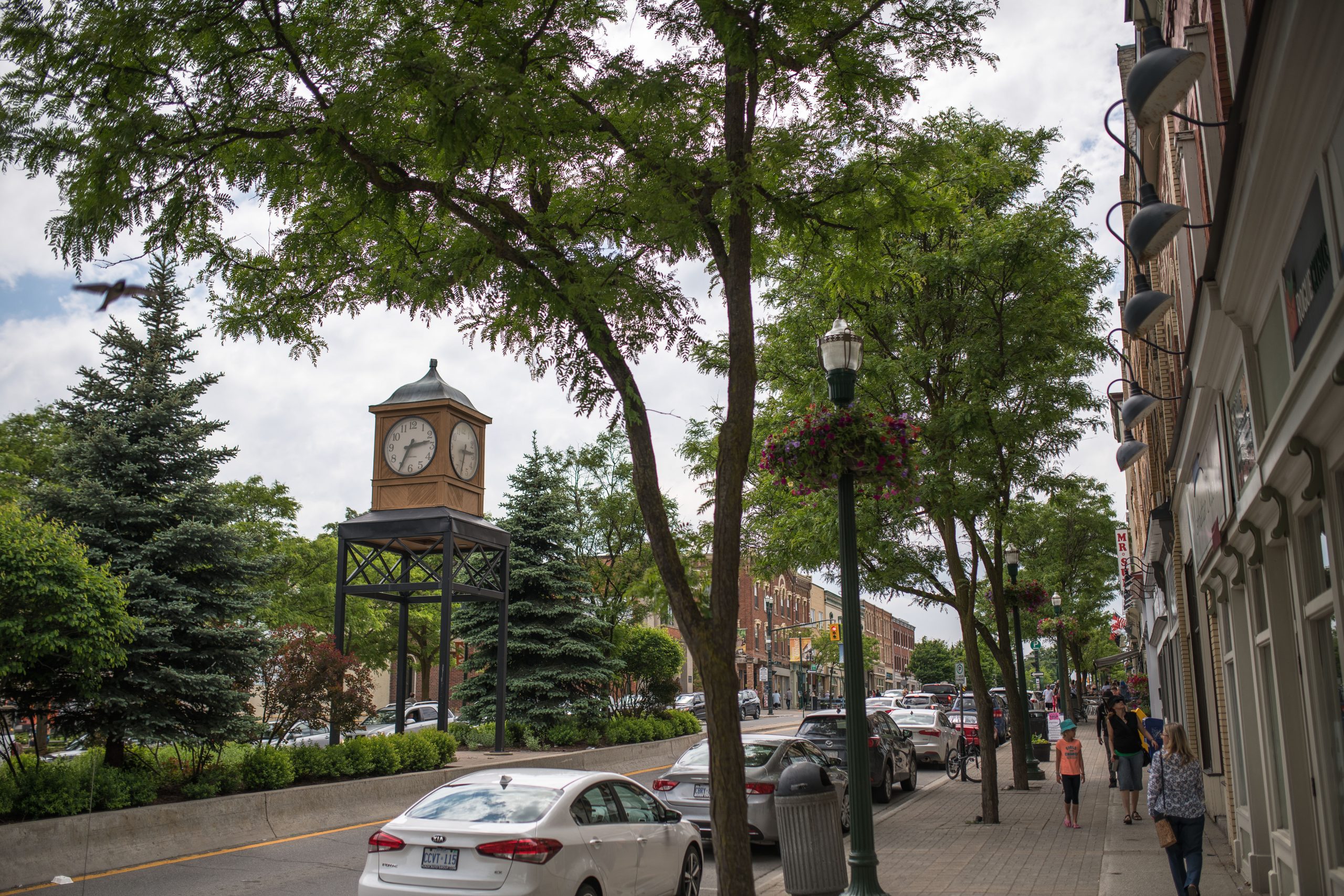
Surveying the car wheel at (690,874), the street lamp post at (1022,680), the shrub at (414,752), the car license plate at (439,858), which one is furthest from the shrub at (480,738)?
the car license plate at (439,858)

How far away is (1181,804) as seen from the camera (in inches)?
354

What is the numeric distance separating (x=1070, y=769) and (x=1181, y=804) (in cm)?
647

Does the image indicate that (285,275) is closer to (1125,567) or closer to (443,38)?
(443,38)

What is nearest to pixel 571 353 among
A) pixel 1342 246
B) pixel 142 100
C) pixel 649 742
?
pixel 142 100

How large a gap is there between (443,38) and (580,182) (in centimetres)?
189

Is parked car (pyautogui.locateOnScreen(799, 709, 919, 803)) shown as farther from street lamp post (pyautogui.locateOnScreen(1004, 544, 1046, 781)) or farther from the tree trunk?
street lamp post (pyautogui.locateOnScreen(1004, 544, 1046, 781))

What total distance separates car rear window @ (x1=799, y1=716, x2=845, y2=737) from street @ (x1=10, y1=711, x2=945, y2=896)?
23.9 ft

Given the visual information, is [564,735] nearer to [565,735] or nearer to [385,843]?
[565,735]

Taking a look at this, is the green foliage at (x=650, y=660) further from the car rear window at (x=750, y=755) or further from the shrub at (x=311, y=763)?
the car rear window at (x=750, y=755)

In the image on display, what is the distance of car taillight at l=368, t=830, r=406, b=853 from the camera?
7.91 meters

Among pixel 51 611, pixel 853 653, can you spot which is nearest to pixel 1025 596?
pixel 853 653

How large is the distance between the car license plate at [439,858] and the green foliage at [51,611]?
562cm

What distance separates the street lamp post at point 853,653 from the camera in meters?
8.58

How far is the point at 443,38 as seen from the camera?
8180 millimetres
